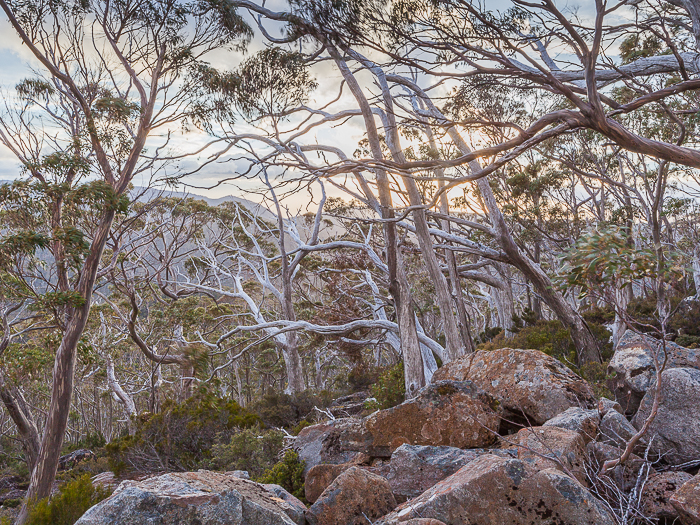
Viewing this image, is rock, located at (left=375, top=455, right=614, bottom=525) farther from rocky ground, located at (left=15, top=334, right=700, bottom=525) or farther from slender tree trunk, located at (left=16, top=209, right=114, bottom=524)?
slender tree trunk, located at (left=16, top=209, right=114, bottom=524)

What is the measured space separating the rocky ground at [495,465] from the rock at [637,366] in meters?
0.01

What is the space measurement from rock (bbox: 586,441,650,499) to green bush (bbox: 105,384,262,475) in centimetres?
753

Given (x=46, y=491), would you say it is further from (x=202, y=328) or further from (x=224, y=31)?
(x=202, y=328)

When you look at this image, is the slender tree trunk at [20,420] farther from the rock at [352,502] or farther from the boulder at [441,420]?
the rock at [352,502]

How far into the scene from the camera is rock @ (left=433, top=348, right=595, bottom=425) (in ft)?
17.7

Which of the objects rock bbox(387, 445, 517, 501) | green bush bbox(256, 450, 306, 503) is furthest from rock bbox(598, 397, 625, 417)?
green bush bbox(256, 450, 306, 503)

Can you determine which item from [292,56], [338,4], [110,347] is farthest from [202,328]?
[338,4]

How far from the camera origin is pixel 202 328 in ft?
75.4

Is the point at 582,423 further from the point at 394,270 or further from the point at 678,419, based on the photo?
the point at 394,270

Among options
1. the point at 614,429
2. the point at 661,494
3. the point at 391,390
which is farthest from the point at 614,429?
the point at 391,390

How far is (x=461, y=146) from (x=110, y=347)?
16637 mm

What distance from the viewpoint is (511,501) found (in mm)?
2918

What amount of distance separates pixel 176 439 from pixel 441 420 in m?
6.99

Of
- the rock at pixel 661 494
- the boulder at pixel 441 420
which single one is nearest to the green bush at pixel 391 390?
the boulder at pixel 441 420
